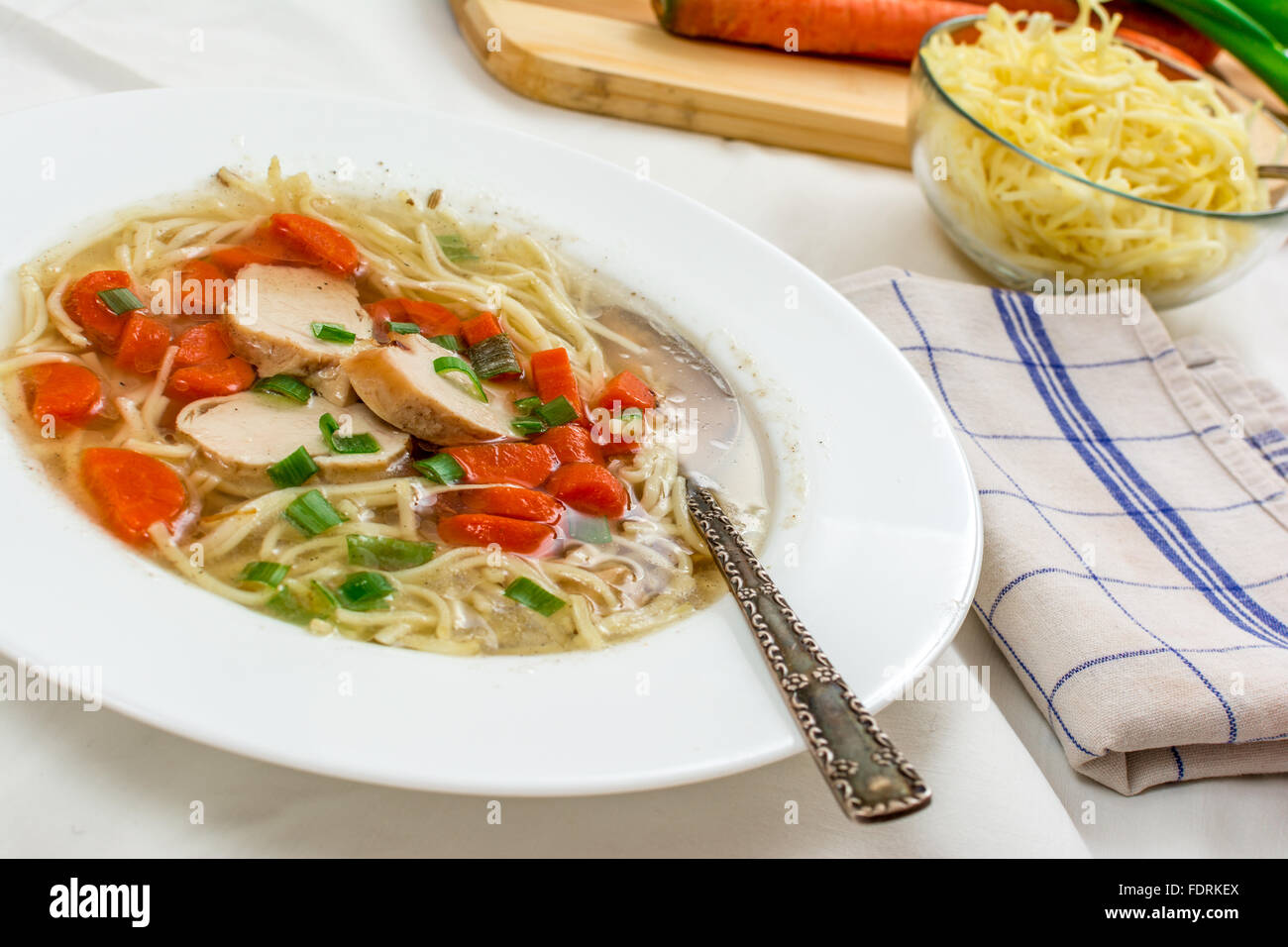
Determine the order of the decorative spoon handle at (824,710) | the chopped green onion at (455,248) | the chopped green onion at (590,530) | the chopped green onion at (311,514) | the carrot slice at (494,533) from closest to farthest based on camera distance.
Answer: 1. the decorative spoon handle at (824,710)
2. the chopped green onion at (311,514)
3. the carrot slice at (494,533)
4. the chopped green onion at (590,530)
5. the chopped green onion at (455,248)

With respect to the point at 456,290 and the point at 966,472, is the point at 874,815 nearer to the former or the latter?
the point at 966,472

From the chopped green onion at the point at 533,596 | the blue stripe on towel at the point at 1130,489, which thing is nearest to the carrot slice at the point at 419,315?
the chopped green onion at the point at 533,596

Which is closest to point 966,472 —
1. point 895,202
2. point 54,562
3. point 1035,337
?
point 1035,337

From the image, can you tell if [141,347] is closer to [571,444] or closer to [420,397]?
[420,397]

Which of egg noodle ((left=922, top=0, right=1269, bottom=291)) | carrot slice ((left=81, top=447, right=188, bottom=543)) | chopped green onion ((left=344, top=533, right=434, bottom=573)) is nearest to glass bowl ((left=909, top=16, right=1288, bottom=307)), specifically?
egg noodle ((left=922, top=0, right=1269, bottom=291))

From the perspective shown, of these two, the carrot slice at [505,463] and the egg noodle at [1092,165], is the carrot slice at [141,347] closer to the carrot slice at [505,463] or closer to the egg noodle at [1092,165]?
the carrot slice at [505,463]

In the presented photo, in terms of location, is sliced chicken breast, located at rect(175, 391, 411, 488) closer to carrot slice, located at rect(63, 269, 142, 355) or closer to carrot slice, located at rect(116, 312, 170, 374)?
carrot slice, located at rect(116, 312, 170, 374)
